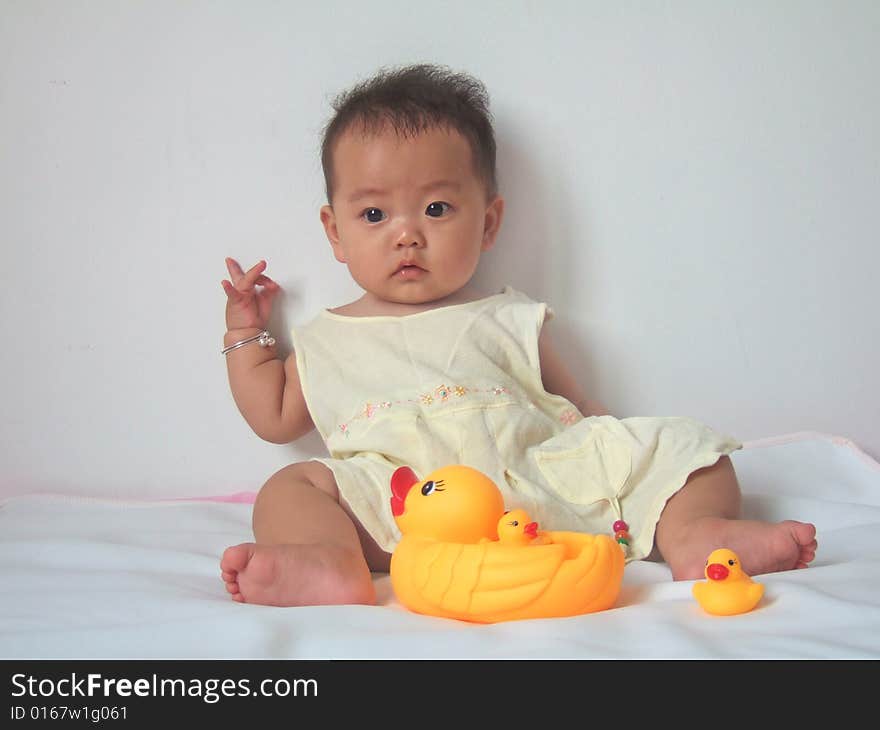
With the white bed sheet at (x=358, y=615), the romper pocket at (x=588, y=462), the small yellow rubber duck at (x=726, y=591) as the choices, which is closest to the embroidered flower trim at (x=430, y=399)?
the romper pocket at (x=588, y=462)

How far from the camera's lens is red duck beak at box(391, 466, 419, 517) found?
965 millimetres

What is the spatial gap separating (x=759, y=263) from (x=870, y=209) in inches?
7.8

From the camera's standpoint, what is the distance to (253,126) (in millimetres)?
1459

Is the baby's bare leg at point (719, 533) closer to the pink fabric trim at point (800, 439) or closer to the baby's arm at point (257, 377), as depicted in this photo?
the pink fabric trim at point (800, 439)

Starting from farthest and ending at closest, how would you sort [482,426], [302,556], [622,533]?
[482,426], [622,533], [302,556]

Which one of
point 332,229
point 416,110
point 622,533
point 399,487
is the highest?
point 416,110

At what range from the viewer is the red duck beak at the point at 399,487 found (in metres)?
0.97

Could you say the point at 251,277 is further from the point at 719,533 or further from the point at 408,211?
the point at 719,533

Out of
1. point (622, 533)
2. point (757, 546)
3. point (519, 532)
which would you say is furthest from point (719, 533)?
point (519, 532)

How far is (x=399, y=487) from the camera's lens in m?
0.98

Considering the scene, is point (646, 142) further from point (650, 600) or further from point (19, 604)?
point (19, 604)

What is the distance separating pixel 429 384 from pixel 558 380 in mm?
251

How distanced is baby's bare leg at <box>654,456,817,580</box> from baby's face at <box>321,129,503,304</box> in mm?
471
